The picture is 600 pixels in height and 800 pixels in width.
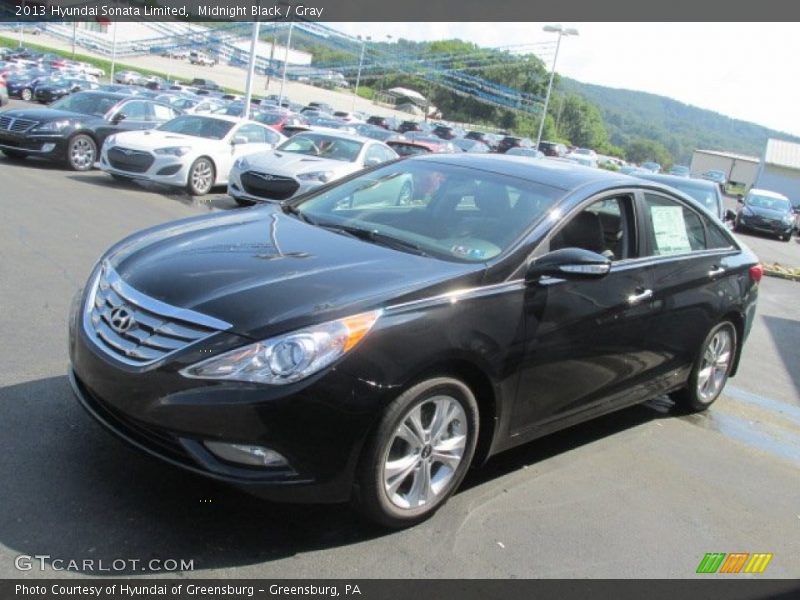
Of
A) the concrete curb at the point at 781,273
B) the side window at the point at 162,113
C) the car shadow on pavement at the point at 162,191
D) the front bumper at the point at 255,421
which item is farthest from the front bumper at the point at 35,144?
the concrete curb at the point at 781,273

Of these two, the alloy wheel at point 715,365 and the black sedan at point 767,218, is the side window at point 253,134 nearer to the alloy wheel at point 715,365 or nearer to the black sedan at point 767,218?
the alloy wheel at point 715,365

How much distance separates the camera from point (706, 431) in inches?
214

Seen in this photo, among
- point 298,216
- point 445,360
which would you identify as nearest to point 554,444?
point 445,360

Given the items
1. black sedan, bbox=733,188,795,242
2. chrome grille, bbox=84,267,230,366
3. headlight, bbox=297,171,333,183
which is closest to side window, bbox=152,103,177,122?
headlight, bbox=297,171,333,183

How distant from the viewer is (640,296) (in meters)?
4.52

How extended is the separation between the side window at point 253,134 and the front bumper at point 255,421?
12.5 meters

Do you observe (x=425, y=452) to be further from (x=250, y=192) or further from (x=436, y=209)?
(x=250, y=192)

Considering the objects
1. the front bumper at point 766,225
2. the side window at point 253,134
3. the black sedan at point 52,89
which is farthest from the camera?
the black sedan at point 52,89

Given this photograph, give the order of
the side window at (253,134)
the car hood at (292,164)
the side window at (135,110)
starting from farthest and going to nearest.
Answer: the side window at (135,110)
the side window at (253,134)
the car hood at (292,164)

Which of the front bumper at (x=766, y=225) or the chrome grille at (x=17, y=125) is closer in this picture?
the chrome grille at (x=17, y=125)

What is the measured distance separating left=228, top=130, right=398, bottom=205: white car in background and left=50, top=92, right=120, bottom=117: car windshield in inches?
166

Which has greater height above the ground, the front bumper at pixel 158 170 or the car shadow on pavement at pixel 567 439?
the front bumper at pixel 158 170

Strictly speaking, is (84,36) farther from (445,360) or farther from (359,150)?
(445,360)

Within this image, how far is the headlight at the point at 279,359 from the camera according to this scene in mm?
2996
